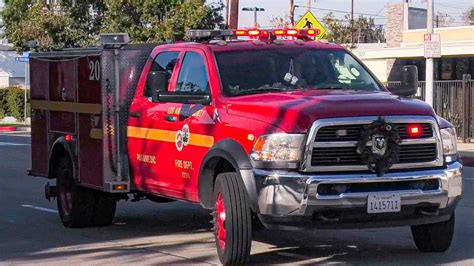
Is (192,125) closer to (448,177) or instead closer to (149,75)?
(149,75)

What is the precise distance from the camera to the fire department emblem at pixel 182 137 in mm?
9195

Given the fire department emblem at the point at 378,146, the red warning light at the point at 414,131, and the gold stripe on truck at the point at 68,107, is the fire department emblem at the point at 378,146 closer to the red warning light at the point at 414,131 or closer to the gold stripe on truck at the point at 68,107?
the red warning light at the point at 414,131

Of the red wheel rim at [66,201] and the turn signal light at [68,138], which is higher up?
the turn signal light at [68,138]

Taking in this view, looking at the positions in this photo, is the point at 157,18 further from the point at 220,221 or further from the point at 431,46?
the point at 220,221

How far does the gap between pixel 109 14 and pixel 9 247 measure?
85.6 ft

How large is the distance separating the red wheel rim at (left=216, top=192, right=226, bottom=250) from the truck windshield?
1.11m

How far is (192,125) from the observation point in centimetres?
910

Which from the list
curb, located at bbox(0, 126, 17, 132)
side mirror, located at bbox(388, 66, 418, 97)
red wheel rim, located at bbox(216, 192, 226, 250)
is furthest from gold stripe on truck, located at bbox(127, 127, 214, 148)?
curb, located at bbox(0, 126, 17, 132)

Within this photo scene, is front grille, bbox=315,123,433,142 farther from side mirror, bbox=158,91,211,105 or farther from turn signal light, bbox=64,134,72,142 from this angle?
turn signal light, bbox=64,134,72,142

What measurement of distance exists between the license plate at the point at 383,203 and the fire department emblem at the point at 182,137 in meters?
2.08

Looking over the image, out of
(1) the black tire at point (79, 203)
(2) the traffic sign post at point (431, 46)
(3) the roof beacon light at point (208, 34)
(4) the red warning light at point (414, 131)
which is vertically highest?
(2) the traffic sign post at point (431, 46)

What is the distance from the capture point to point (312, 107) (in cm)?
800

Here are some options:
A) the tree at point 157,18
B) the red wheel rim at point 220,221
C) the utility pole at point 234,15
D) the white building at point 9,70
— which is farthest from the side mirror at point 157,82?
the white building at point 9,70

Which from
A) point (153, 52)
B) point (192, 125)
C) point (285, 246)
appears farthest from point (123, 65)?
point (285, 246)
